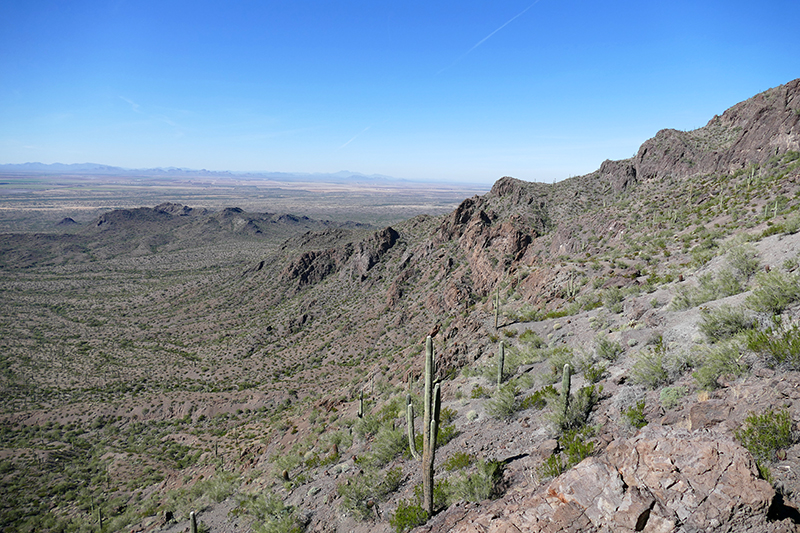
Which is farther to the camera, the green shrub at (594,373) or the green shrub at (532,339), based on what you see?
the green shrub at (532,339)

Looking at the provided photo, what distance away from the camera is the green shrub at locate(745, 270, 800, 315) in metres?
8.95

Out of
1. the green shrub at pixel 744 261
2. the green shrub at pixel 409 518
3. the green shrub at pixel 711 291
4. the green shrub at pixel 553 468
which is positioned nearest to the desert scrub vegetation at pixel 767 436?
the green shrub at pixel 553 468

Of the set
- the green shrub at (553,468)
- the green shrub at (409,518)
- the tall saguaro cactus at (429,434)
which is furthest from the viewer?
the tall saguaro cactus at (429,434)

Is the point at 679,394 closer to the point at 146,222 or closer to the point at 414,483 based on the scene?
the point at 414,483

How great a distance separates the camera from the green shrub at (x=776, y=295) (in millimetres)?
8953

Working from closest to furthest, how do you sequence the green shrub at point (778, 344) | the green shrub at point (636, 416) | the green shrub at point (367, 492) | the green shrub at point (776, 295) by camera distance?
1. the green shrub at point (778, 344)
2. the green shrub at point (636, 416)
3. the green shrub at point (776, 295)
4. the green shrub at point (367, 492)

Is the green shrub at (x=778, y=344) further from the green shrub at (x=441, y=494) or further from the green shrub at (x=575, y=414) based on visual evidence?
the green shrub at (x=441, y=494)

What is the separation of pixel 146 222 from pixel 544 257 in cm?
18390

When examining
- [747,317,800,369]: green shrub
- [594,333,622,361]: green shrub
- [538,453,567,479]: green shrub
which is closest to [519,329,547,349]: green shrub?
[594,333,622,361]: green shrub

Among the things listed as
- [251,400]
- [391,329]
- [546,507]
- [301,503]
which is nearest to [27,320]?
[251,400]

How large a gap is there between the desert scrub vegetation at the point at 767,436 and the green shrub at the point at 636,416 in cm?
217

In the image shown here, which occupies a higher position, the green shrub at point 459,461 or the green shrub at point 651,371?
the green shrub at point 651,371

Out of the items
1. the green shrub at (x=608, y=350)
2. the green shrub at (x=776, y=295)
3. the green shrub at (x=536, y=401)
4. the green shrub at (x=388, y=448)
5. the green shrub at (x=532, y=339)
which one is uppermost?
the green shrub at (x=776, y=295)

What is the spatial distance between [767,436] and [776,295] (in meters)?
5.82
